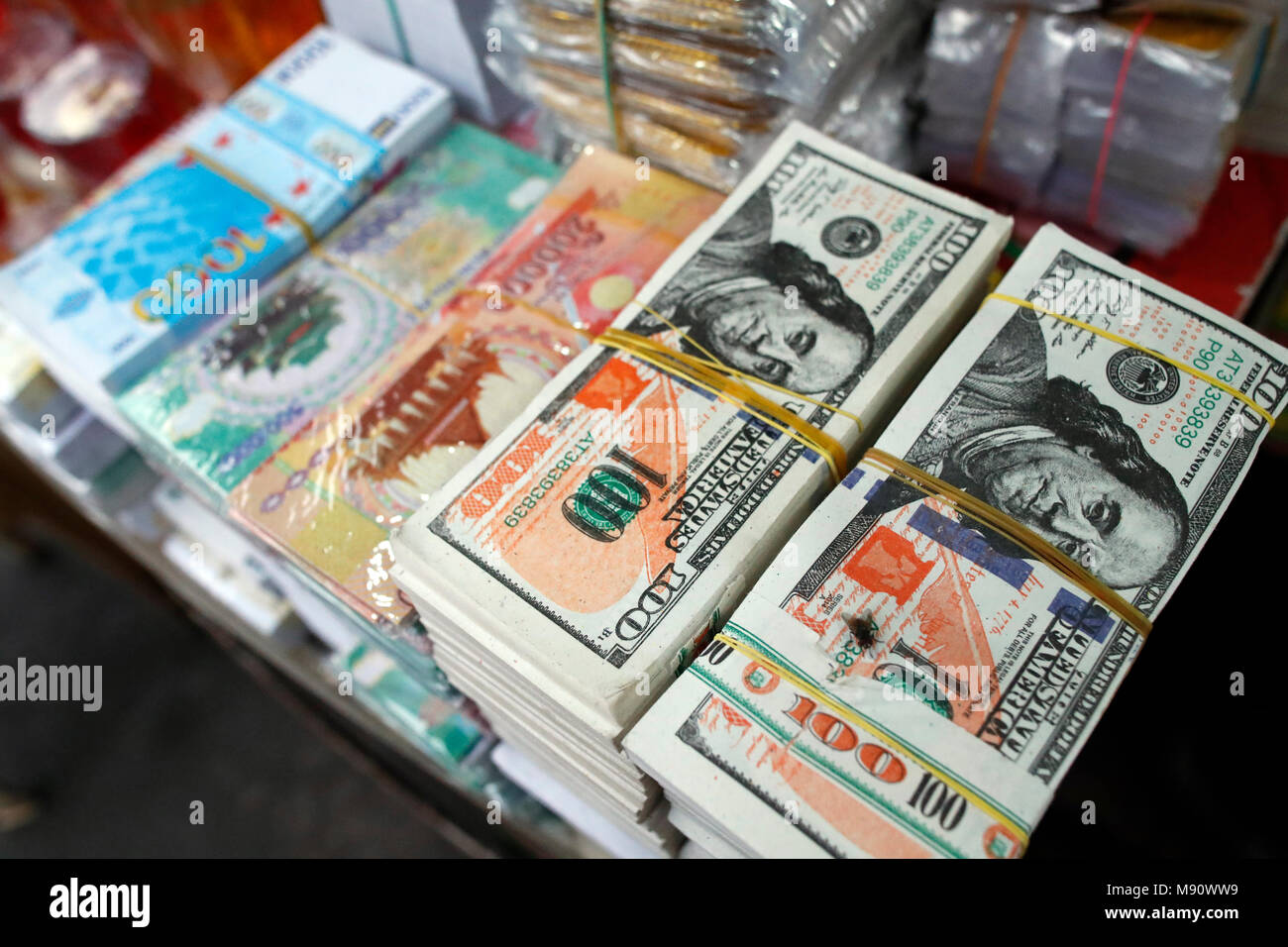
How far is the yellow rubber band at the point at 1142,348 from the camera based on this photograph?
3.58ft

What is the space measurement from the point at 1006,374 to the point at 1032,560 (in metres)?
0.24

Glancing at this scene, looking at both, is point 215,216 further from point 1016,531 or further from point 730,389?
point 1016,531

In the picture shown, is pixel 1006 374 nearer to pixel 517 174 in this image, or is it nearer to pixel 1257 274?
pixel 1257 274

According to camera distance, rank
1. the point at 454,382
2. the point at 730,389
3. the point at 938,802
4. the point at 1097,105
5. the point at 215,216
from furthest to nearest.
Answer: the point at 215,216, the point at 1097,105, the point at 454,382, the point at 730,389, the point at 938,802

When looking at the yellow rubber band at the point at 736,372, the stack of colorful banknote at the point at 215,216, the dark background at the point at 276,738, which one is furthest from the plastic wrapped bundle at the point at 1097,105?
the dark background at the point at 276,738

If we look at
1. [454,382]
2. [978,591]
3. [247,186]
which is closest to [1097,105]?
[978,591]

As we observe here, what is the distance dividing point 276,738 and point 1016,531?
2140mm

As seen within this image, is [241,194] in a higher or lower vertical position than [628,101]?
lower

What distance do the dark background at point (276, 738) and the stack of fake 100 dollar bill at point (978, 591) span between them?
1289 millimetres

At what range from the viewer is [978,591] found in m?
1.01

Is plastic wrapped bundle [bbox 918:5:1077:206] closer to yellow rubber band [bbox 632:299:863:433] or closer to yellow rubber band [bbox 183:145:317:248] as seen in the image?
yellow rubber band [bbox 632:299:863:433]

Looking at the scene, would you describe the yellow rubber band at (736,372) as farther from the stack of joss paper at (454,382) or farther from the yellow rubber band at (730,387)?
the stack of joss paper at (454,382)
